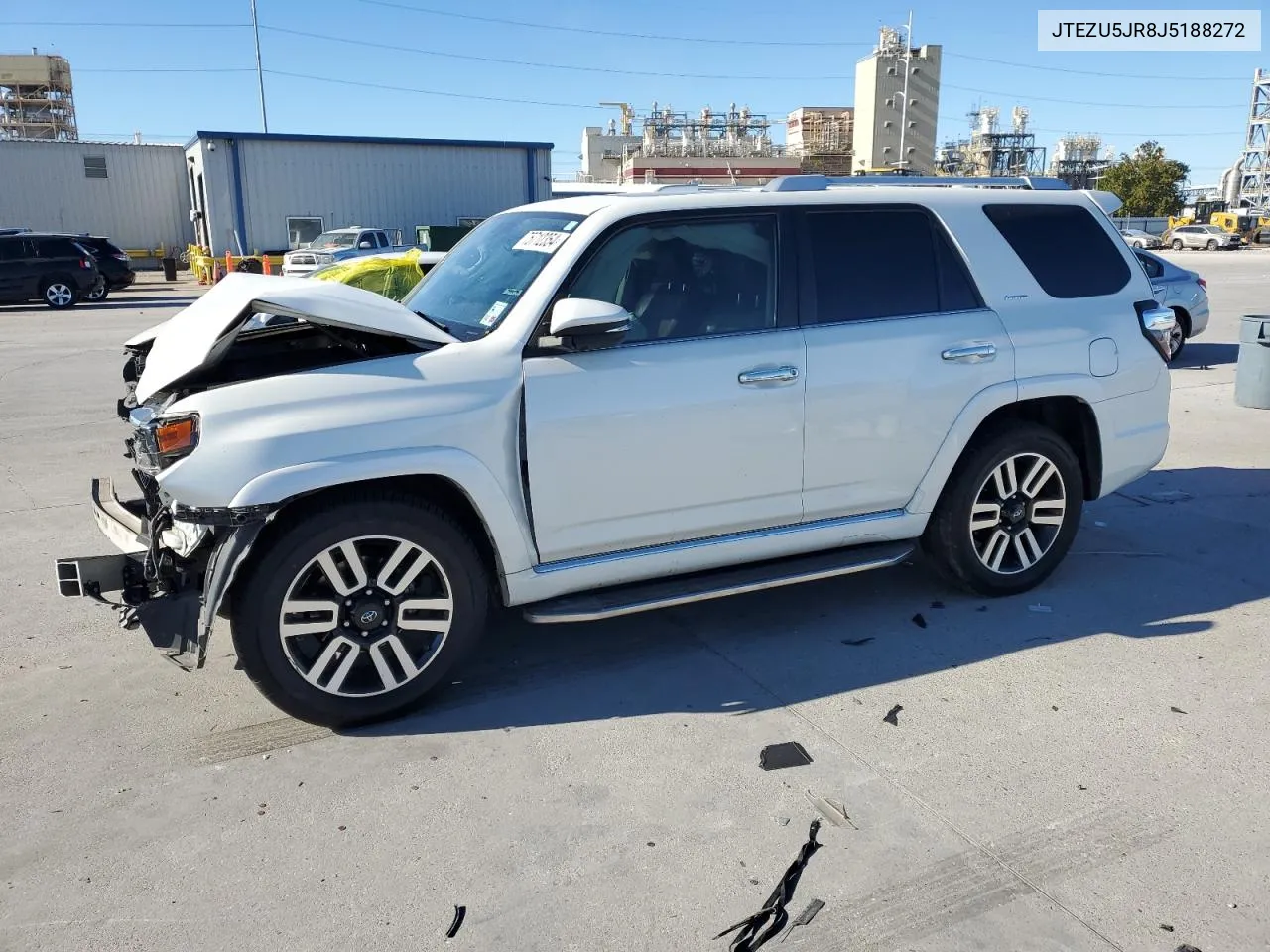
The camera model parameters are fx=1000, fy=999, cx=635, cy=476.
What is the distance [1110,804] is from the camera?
3.26 m

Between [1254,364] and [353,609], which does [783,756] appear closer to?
[353,609]

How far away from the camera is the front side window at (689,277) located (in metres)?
4.05

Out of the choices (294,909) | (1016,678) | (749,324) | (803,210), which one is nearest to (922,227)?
(803,210)

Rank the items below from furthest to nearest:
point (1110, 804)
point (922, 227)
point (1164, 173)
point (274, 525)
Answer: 1. point (1164, 173)
2. point (922, 227)
3. point (274, 525)
4. point (1110, 804)

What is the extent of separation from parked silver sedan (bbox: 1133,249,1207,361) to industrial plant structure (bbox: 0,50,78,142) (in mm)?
97043

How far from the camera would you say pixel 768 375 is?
13.6ft

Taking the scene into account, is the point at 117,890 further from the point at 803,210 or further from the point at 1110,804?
the point at 803,210

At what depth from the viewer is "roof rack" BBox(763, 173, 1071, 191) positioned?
4.56m

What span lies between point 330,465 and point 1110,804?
2838 mm

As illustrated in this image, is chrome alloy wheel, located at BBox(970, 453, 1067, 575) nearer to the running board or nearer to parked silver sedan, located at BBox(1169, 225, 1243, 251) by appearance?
the running board

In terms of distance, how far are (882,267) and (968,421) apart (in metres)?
0.82

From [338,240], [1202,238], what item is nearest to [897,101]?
[1202,238]

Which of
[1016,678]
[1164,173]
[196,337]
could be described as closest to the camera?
[196,337]

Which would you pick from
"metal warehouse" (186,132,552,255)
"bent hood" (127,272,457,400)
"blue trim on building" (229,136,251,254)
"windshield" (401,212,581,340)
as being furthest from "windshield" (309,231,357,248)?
"bent hood" (127,272,457,400)
